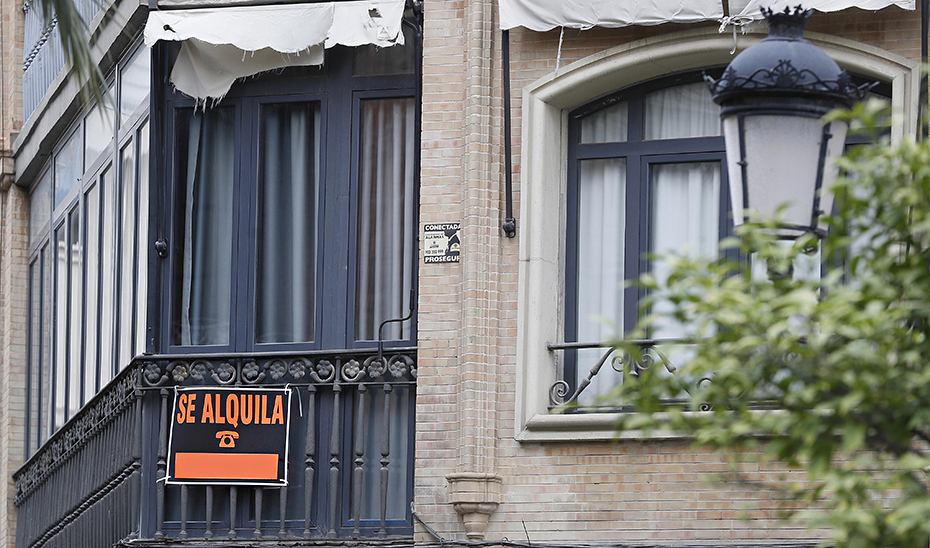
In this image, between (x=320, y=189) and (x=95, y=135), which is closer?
(x=320, y=189)

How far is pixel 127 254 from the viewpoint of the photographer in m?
15.7

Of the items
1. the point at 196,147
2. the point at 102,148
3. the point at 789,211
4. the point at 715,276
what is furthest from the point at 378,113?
the point at 715,276

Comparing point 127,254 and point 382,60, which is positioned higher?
point 382,60

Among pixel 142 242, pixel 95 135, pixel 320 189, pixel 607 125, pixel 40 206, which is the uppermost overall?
pixel 95 135

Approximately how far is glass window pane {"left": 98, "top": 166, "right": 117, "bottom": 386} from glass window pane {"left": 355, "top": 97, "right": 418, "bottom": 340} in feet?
9.59

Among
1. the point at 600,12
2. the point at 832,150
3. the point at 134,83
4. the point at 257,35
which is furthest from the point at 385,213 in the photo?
the point at 832,150

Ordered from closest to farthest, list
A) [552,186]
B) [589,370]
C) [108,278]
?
Result: [589,370], [552,186], [108,278]

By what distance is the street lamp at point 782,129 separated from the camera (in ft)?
23.6

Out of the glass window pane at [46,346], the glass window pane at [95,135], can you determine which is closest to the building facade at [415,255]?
the glass window pane at [95,135]

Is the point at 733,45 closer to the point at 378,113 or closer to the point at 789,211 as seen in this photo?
the point at 378,113

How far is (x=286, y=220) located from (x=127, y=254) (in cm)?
198

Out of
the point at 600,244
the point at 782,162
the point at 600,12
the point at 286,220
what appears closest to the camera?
the point at 782,162

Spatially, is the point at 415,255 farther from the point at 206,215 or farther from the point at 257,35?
the point at 257,35

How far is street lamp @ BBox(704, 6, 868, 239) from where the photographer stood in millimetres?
7199
